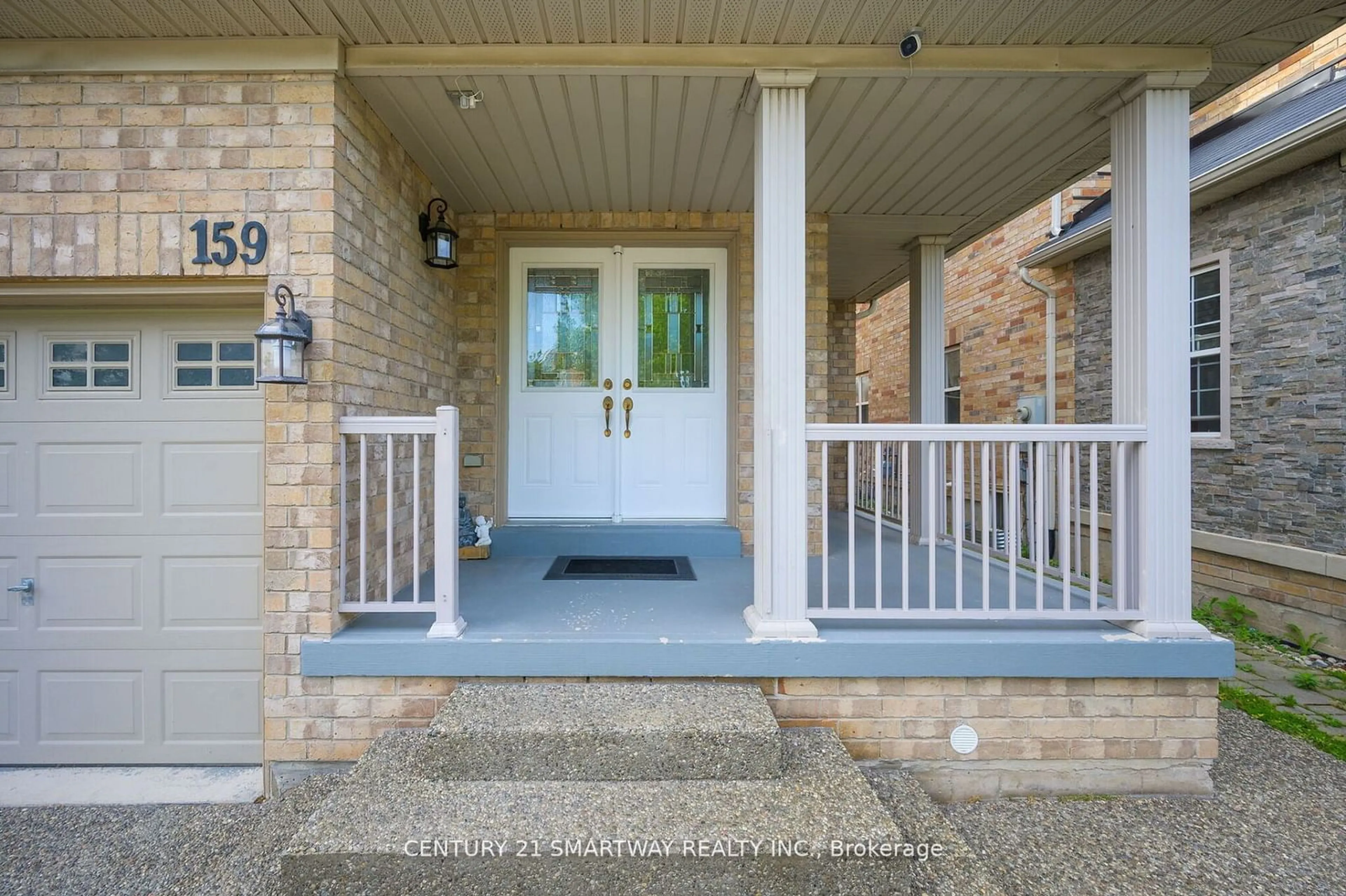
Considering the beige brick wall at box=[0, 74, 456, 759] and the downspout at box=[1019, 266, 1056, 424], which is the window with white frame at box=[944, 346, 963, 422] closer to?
the downspout at box=[1019, 266, 1056, 424]

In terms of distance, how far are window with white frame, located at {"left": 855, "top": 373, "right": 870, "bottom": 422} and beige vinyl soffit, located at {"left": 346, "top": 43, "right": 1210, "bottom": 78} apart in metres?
7.14

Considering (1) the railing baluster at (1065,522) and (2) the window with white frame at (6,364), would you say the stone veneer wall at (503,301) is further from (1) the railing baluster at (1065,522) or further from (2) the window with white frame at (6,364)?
(2) the window with white frame at (6,364)

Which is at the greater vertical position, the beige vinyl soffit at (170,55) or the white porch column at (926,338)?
the beige vinyl soffit at (170,55)

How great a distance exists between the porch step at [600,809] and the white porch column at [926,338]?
2.93 m

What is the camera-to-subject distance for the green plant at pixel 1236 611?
449cm

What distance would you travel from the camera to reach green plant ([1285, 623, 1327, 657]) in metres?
4.00

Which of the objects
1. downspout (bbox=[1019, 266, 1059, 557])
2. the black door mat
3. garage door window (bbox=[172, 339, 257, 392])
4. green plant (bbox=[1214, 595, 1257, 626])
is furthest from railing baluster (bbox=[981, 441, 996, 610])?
downspout (bbox=[1019, 266, 1059, 557])

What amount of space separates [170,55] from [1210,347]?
6.73 m

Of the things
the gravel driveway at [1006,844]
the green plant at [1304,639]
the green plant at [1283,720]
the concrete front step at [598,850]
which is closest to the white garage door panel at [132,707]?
the gravel driveway at [1006,844]

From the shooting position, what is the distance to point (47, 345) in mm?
2555

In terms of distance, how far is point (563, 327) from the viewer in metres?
4.20

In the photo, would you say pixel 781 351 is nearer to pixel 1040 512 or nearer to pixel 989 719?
pixel 1040 512

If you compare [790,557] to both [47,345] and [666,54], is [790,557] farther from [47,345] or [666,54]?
[47,345]

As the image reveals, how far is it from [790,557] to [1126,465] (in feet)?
4.68
